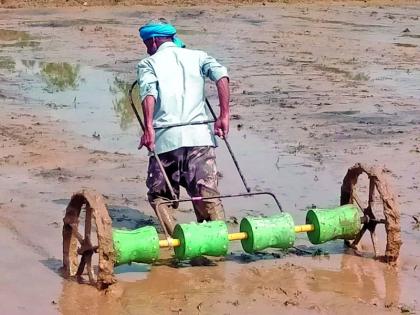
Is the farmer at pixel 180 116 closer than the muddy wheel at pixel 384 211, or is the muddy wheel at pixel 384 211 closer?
the muddy wheel at pixel 384 211

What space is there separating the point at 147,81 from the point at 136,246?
1.34 metres

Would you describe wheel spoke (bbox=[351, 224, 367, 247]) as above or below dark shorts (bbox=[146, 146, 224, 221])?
below

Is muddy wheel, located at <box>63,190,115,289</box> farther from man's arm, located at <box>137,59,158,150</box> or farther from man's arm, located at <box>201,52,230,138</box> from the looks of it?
man's arm, located at <box>201,52,230,138</box>

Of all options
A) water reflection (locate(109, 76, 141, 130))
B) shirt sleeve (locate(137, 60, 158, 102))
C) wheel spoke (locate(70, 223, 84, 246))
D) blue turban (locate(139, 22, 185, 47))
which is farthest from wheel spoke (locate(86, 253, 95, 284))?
water reflection (locate(109, 76, 141, 130))

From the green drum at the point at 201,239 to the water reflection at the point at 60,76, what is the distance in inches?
313

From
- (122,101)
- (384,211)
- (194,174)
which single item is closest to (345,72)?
(122,101)

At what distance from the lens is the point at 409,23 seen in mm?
23078

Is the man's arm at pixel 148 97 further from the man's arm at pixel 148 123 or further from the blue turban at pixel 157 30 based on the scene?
A: the blue turban at pixel 157 30

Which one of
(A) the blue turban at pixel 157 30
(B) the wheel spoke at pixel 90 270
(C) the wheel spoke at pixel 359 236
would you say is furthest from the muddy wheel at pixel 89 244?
(C) the wheel spoke at pixel 359 236

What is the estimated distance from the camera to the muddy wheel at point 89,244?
5969 mm

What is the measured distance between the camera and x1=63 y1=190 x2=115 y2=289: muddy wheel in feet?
19.6

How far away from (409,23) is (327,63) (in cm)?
703

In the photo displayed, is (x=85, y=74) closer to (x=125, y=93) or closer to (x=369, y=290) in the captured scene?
(x=125, y=93)

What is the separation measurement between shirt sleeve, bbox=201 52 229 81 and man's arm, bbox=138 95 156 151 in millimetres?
488
